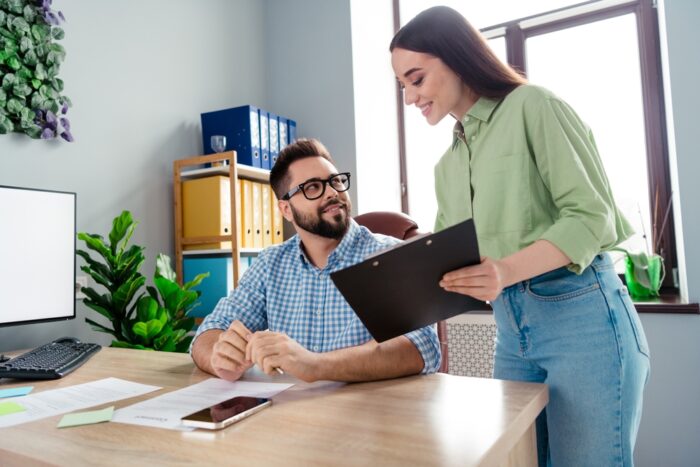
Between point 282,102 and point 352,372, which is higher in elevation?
point 282,102

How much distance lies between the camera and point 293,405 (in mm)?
832

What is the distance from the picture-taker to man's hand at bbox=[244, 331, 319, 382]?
94cm

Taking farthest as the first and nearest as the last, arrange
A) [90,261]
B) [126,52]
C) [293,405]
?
1. [126,52]
2. [90,261]
3. [293,405]

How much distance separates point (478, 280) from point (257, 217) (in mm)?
1969

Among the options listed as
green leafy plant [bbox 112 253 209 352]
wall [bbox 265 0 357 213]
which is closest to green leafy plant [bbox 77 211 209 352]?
green leafy plant [bbox 112 253 209 352]

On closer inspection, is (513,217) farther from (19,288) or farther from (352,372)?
(19,288)

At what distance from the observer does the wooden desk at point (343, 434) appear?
613 millimetres

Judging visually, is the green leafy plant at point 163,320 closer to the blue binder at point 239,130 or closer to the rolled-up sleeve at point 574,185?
the blue binder at point 239,130

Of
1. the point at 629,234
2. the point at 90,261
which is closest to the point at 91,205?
the point at 90,261


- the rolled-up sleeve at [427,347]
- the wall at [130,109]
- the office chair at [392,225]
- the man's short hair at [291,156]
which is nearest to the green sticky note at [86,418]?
the rolled-up sleeve at [427,347]

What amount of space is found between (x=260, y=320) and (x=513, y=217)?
2.54 feet

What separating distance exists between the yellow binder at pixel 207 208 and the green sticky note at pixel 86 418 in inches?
64.6

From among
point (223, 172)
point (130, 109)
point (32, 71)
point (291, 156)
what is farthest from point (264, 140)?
point (291, 156)

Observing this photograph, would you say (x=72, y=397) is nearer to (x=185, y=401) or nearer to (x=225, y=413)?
(x=185, y=401)
